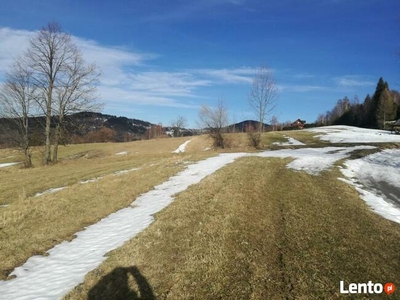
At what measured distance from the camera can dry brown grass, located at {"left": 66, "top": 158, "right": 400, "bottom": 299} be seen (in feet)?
18.6

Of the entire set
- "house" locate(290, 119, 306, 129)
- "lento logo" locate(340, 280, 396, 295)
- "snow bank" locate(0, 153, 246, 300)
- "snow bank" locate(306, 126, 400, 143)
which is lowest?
"snow bank" locate(0, 153, 246, 300)

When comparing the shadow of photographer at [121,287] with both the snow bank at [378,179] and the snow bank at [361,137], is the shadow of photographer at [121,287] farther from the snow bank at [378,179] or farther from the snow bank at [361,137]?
the snow bank at [361,137]

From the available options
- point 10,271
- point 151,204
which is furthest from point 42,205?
point 10,271

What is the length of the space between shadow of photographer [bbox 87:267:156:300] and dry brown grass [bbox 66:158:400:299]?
0.02 m

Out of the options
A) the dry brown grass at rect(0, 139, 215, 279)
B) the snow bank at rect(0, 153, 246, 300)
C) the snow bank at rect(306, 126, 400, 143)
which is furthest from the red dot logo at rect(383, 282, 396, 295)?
the snow bank at rect(306, 126, 400, 143)

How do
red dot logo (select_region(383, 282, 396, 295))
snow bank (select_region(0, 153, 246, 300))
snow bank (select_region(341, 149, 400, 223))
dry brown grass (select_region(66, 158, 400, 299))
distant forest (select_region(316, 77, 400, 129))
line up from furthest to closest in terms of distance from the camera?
1. distant forest (select_region(316, 77, 400, 129))
2. snow bank (select_region(341, 149, 400, 223))
3. snow bank (select_region(0, 153, 246, 300))
4. dry brown grass (select_region(66, 158, 400, 299))
5. red dot logo (select_region(383, 282, 396, 295))

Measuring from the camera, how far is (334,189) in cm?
1227

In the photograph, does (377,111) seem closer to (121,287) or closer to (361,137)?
(361,137)

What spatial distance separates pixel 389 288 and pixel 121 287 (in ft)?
16.5

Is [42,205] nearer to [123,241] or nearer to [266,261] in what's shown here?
[123,241]

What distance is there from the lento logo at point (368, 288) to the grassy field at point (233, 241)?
146mm

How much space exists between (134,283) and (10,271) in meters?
3.64

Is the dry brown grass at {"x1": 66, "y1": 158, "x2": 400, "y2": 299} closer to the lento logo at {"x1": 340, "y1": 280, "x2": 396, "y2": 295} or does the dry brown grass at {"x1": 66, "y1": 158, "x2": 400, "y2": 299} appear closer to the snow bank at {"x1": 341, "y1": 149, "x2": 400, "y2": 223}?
the lento logo at {"x1": 340, "y1": 280, "x2": 396, "y2": 295}

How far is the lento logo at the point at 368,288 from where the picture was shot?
5.27 m
